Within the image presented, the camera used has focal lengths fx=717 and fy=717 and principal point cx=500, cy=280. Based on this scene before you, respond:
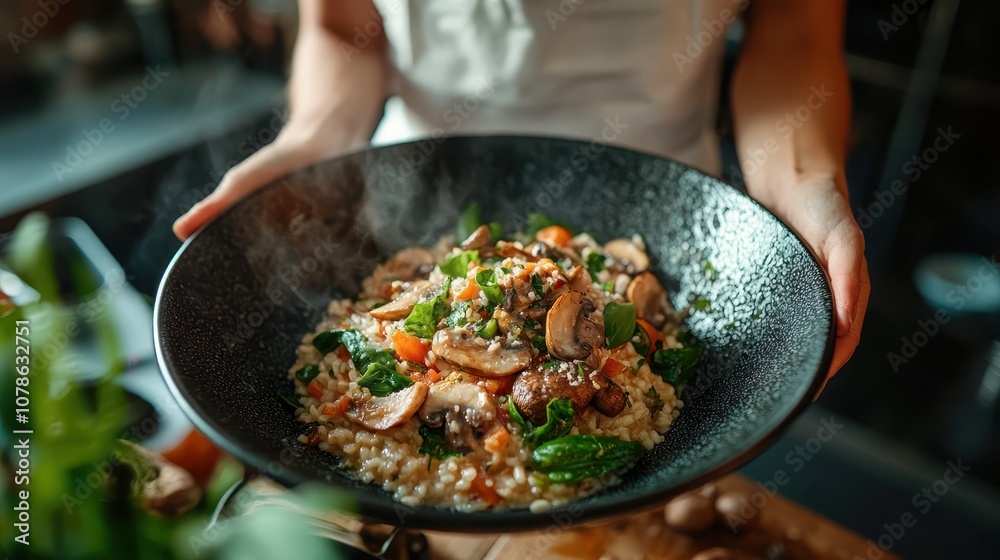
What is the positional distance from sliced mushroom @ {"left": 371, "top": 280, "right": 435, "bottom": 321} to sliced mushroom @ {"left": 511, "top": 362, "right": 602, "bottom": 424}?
0.39 metres

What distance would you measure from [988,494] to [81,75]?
247 inches

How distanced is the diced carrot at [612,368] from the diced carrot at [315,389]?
27.1 inches

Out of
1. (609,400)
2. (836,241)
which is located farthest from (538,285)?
(836,241)

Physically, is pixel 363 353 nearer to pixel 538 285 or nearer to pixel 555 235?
pixel 538 285

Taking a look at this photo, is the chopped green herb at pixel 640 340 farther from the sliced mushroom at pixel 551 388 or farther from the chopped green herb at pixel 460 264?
the chopped green herb at pixel 460 264

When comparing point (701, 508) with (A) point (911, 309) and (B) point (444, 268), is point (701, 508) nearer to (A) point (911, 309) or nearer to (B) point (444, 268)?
(B) point (444, 268)

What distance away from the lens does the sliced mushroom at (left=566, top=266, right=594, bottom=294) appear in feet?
5.88

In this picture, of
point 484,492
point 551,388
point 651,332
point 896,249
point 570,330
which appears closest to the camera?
point 484,492

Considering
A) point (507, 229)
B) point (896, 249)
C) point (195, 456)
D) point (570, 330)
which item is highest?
point (570, 330)

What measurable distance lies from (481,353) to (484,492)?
320 mm

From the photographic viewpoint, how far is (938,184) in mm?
3631

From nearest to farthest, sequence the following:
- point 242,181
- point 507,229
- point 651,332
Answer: point 651,332, point 242,181, point 507,229

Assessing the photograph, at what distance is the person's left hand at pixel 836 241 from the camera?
1.54 m

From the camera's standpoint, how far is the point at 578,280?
1.80 m
